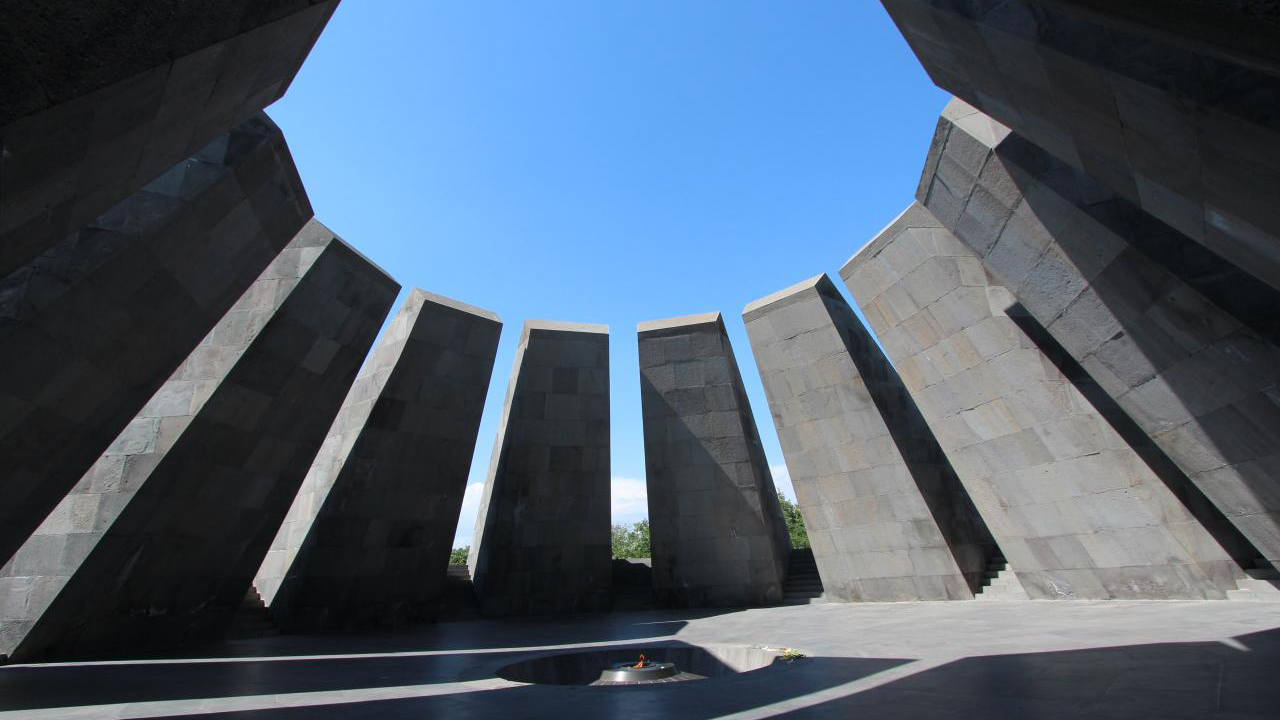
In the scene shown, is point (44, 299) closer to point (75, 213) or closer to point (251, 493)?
point (75, 213)

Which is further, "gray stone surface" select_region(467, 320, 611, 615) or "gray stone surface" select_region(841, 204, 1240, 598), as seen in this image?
"gray stone surface" select_region(467, 320, 611, 615)

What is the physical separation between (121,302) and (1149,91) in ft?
30.4

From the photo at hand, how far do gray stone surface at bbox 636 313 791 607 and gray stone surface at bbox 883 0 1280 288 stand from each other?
34.5ft

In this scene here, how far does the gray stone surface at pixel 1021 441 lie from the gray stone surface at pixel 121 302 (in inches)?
388

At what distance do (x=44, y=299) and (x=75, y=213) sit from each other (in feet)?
10.3

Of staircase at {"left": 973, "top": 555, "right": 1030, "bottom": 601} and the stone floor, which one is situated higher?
staircase at {"left": 973, "top": 555, "right": 1030, "bottom": 601}

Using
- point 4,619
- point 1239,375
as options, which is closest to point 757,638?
point 1239,375

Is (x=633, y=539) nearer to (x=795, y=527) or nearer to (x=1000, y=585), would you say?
(x=795, y=527)

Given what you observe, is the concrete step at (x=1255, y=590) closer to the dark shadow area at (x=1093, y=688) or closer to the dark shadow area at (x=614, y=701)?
the dark shadow area at (x=1093, y=688)

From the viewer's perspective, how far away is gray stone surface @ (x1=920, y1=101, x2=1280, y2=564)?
704 centimetres

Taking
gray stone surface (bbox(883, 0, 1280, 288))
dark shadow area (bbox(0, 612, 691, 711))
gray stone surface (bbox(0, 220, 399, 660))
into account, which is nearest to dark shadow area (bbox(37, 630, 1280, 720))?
dark shadow area (bbox(0, 612, 691, 711))

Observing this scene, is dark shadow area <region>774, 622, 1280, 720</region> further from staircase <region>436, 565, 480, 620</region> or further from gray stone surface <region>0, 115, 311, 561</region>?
staircase <region>436, 565, 480, 620</region>

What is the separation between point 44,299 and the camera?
596cm

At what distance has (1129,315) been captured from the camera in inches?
303
